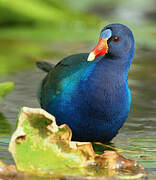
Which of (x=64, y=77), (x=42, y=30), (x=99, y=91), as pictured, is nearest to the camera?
(x=99, y=91)

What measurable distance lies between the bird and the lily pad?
446 mm

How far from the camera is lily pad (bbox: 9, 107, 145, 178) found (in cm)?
259

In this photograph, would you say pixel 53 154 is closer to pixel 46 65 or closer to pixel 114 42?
pixel 114 42

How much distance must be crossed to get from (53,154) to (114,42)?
0.88 meters

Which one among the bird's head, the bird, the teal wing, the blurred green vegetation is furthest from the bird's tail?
the blurred green vegetation

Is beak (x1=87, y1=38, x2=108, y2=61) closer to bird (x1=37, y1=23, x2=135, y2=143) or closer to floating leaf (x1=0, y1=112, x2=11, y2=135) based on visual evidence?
bird (x1=37, y1=23, x2=135, y2=143)

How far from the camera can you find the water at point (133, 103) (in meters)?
3.40

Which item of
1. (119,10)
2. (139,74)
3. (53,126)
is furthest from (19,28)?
(53,126)

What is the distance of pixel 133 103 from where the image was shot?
4367 millimetres

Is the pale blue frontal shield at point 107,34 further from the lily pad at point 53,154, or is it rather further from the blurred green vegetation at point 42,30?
the blurred green vegetation at point 42,30

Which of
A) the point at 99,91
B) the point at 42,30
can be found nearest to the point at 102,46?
the point at 99,91

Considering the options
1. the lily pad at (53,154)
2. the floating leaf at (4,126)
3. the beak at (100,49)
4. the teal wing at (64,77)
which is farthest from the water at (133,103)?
the beak at (100,49)

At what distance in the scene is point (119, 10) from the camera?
356 inches

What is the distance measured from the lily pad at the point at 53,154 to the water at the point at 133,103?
0.21 meters
